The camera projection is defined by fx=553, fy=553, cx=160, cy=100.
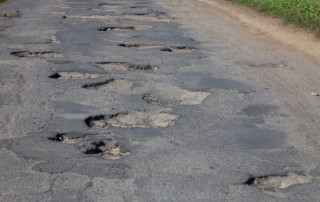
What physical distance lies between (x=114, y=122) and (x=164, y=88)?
1.45 m

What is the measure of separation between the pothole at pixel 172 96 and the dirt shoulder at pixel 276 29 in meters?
3.27

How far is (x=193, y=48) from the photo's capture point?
959 cm

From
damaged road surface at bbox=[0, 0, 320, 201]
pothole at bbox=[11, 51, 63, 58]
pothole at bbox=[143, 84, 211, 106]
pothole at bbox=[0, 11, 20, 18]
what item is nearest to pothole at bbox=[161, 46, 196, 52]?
damaged road surface at bbox=[0, 0, 320, 201]

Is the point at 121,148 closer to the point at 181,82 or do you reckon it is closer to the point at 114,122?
the point at 114,122

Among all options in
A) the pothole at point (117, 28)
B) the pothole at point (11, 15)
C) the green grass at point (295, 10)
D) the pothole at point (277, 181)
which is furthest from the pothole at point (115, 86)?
the pothole at point (11, 15)

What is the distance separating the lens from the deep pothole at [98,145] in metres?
4.77

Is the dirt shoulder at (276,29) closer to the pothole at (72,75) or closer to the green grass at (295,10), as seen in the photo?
the green grass at (295,10)

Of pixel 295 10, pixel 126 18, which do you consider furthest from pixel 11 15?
pixel 295 10

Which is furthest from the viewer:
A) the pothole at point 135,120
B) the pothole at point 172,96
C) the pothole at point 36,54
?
the pothole at point 36,54

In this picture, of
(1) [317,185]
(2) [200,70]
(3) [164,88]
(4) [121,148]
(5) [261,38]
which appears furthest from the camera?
(5) [261,38]

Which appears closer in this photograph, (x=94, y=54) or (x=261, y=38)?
(x=94, y=54)

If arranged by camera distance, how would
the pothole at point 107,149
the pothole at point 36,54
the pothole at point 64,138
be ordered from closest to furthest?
the pothole at point 107,149 < the pothole at point 64,138 < the pothole at point 36,54

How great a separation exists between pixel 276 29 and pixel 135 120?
7194mm

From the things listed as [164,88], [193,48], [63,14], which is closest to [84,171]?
[164,88]
